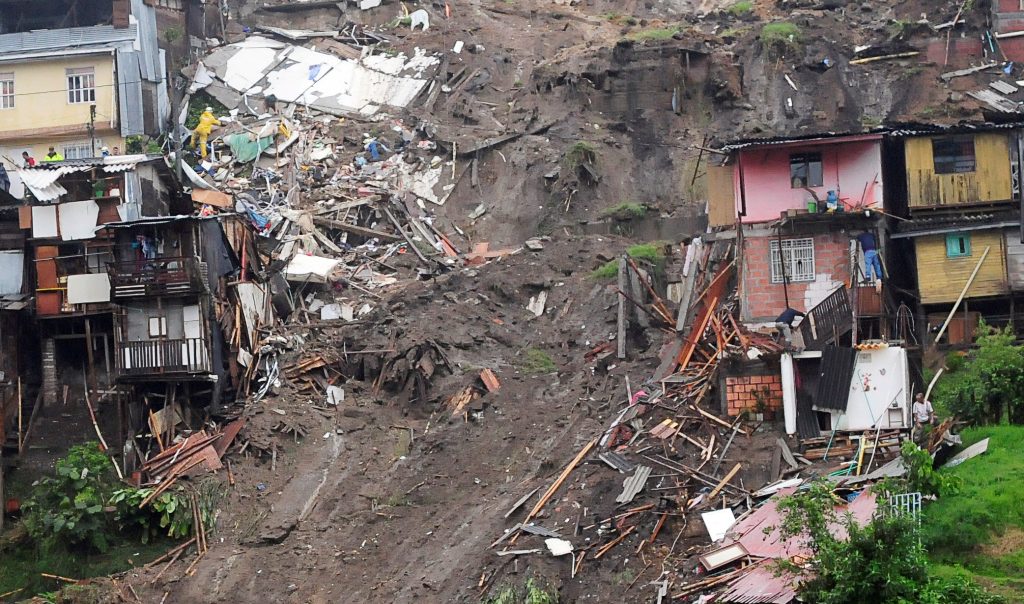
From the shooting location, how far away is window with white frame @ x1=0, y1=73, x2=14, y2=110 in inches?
2052

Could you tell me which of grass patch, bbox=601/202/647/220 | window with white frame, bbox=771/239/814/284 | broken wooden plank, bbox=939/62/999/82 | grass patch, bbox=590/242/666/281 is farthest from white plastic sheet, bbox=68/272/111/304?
broken wooden plank, bbox=939/62/999/82

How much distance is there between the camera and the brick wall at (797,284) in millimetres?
37094

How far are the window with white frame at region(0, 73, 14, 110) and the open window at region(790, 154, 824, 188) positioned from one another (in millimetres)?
27568

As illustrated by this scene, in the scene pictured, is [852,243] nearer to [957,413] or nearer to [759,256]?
[759,256]

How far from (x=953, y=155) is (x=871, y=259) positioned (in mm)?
3714

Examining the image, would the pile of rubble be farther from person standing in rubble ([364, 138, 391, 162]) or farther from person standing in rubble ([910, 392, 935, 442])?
person standing in rubble ([364, 138, 391, 162])

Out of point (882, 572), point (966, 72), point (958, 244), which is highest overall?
point (966, 72)

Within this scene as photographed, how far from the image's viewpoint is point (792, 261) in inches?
1474

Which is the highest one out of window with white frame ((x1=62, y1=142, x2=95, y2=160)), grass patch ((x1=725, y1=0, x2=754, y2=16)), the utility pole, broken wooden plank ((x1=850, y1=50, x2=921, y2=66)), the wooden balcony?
grass patch ((x1=725, y1=0, x2=754, y2=16))

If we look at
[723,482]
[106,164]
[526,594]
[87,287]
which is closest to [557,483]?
[526,594]

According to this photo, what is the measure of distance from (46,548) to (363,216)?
50.8 ft

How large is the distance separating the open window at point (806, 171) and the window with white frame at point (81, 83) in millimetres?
25243

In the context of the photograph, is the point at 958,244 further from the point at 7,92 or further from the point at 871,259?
the point at 7,92

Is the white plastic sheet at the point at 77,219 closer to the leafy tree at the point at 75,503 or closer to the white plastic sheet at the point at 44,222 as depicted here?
the white plastic sheet at the point at 44,222
